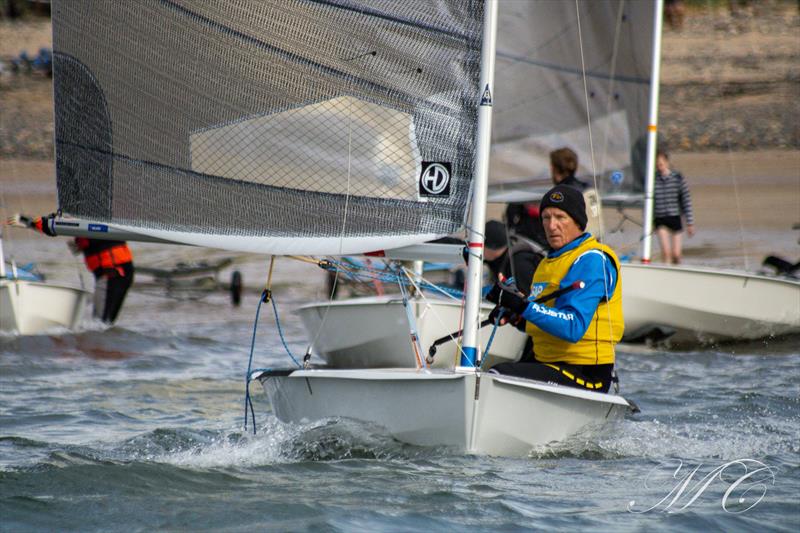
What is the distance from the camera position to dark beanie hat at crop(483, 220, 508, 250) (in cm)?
762

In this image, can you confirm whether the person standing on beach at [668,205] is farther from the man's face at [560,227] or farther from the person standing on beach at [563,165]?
the man's face at [560,227]

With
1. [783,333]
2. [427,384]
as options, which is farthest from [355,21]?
[783,333]

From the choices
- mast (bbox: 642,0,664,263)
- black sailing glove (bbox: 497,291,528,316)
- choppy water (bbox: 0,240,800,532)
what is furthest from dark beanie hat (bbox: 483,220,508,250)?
mast (bbox: 642,0,664,263)

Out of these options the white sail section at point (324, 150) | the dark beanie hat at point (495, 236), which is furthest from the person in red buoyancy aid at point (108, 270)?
the white sail section at point (324, 150)

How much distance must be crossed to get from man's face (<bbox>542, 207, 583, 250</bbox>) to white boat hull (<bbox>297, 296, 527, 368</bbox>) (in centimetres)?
272

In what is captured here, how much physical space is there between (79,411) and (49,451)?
4.55 ft

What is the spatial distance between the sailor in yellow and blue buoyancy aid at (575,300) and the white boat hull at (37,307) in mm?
5798

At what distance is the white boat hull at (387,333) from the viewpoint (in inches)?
340

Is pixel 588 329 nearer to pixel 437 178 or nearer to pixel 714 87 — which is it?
pixel 437 178

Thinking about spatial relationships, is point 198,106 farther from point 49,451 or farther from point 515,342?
point 515,342

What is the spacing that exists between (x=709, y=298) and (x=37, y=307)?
534cm

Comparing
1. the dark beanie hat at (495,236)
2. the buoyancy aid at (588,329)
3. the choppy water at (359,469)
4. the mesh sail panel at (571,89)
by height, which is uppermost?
the mesh sail panel at (571,89)

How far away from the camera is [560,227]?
570cm

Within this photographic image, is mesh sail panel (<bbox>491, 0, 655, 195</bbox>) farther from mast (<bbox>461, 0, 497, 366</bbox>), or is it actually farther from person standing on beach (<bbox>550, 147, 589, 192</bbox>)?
mast (<bbox>461, 0, 497, 366</bbox>)
